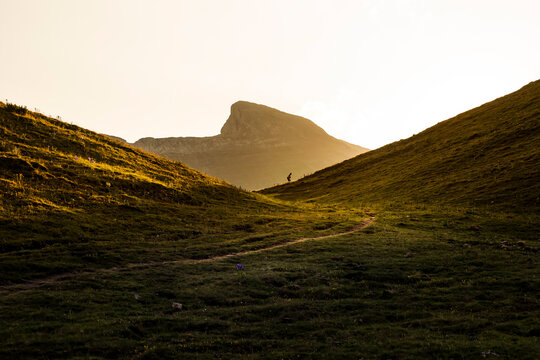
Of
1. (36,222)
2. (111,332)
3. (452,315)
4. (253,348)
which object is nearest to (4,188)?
(36,222)

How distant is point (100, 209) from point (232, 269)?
60.2 ft

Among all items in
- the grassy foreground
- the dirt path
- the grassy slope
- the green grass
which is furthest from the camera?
the grassy slope

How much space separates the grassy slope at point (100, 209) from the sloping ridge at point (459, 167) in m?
22.9

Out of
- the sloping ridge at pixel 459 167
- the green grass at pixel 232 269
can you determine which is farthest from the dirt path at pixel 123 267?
the sloping ridge at pixel 459 167

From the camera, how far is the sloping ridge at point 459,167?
50253 mm

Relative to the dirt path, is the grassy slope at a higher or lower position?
higher

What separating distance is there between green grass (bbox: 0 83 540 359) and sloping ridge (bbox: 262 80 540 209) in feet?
2.67

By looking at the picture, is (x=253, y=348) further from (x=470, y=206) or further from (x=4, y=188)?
(x=470, y=206)

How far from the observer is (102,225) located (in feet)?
101

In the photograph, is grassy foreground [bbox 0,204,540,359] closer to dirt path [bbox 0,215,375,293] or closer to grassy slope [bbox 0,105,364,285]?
dirt path [bbox 0,215,375,293]

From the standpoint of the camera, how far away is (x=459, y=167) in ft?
214

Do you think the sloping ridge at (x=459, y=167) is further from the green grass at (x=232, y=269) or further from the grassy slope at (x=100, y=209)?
the grassy slope at (x=100, y=209)

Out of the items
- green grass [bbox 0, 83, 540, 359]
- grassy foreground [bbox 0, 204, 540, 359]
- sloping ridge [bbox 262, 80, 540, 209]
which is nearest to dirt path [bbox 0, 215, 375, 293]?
green grass [bbox 0, 83, 540, 359]

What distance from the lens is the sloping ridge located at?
50.3m
